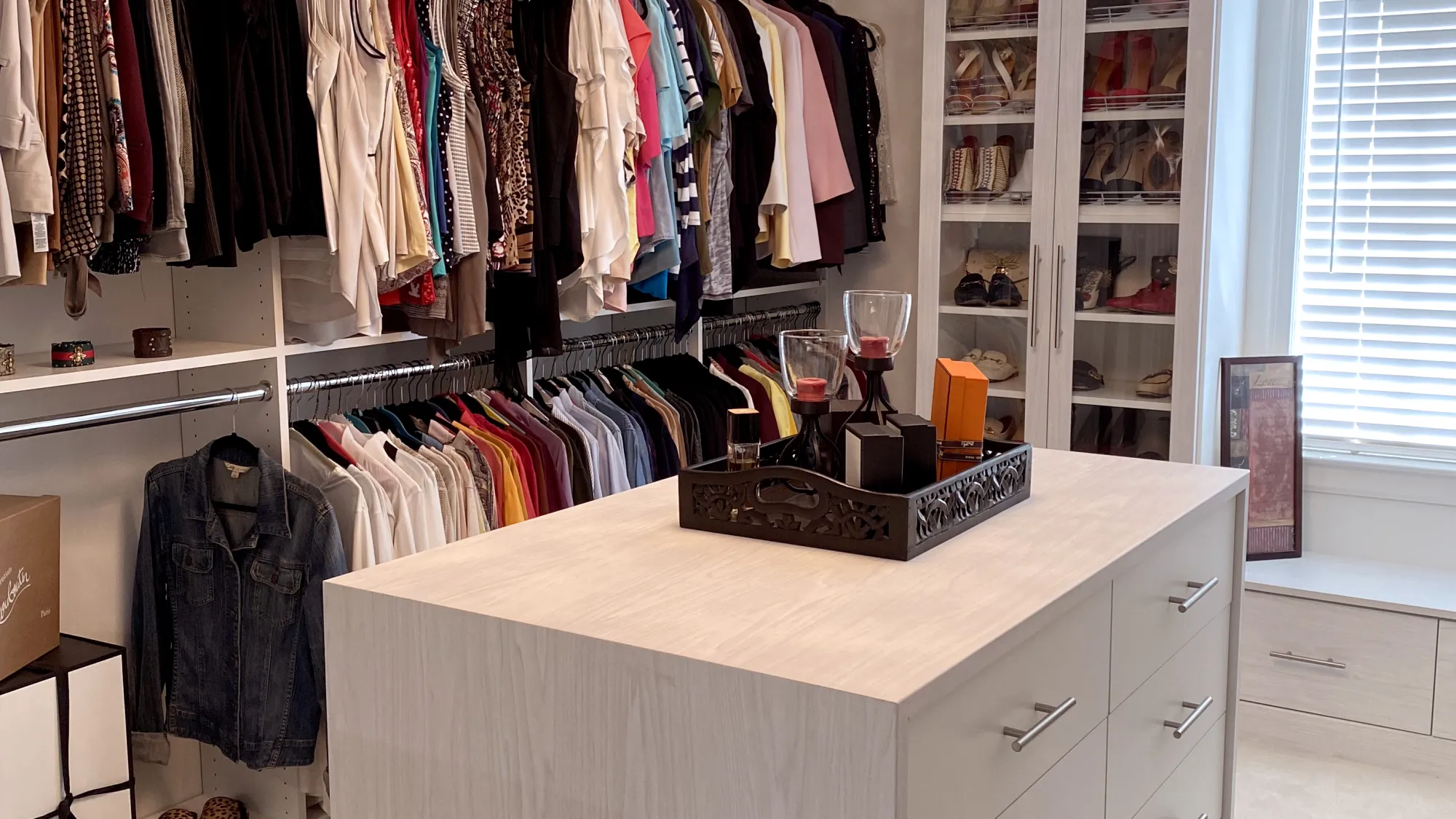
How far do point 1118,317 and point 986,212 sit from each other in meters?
0.53

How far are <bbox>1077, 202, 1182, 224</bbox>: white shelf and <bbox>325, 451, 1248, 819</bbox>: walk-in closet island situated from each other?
2071 millimetres

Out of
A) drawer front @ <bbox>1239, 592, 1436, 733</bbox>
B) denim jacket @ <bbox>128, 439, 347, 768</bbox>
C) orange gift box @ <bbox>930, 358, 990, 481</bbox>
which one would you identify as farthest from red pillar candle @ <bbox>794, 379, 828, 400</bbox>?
drawer front @ <bbox>1239, 592, 1436, 733</bbox>

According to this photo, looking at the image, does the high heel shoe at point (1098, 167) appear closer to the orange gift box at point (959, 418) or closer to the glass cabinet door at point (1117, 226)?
the glass cabinet door at point (1117, 226)

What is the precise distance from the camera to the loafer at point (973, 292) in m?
4.08

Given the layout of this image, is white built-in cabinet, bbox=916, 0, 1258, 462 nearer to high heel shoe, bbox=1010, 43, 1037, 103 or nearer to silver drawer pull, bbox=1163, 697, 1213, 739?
high heel shoe, bbox=1010, 43, 1037, 103

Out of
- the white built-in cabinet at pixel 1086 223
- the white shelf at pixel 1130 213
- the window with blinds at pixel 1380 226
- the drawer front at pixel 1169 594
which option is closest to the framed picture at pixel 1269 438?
the white built-in cabinet at pixel 1086 223

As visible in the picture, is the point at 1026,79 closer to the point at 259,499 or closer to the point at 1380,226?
the point at 1380,226

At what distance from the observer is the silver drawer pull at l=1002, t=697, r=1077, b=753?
1.34 m

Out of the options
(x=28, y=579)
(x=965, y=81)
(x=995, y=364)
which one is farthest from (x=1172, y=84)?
(x=28, y=579)

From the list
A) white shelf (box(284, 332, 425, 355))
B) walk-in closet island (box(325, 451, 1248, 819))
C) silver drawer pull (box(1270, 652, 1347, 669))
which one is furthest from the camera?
silver drawer pull (box(1270, 652, 1347, 669))

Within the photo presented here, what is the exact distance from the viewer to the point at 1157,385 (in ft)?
12.5

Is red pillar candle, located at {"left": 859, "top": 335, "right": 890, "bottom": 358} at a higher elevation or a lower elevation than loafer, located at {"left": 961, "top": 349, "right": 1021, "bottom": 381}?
higher

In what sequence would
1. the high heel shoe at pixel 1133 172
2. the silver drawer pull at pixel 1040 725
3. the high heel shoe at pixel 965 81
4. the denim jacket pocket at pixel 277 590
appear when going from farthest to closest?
the high heel shoe at pixel 965 81 < the high heel shoe at pixel 1133 172 < the denim jacket pocket at pixel 277 590 < the silver drawer pull at pixel 1040 725

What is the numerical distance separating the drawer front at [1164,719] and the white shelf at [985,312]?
203 cm
